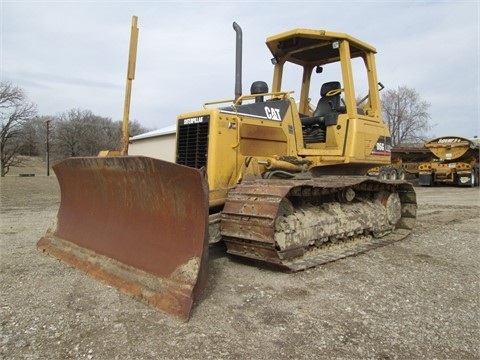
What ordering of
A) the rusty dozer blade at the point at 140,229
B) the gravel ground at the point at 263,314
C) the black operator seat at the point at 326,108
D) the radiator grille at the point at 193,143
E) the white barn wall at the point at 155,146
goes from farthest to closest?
the white barn wall at the point at 155,146, the black operator seat at the point at 326,108, the radiator grille at the point at 193,143, the rusty dozer blade at the point at 140,229, the gravel ground at the point at 263,314

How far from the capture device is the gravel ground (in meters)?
2.64

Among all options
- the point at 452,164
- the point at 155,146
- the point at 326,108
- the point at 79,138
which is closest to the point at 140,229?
the point at 326,108

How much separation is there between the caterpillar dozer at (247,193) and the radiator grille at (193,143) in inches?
0.5

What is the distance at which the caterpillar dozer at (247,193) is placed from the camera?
11.9ft

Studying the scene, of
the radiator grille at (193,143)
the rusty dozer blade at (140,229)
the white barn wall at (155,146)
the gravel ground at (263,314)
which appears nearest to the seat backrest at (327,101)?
the radiator grille at (193,143)

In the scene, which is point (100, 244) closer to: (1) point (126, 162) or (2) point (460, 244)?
(1) point (126, 162)

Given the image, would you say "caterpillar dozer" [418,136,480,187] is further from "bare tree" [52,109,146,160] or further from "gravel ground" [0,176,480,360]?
"bare tree" [52,109,146,160]

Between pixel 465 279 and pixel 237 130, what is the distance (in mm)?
2921

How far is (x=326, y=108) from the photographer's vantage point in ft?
20.7

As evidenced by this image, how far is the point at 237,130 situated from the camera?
16.3 ft

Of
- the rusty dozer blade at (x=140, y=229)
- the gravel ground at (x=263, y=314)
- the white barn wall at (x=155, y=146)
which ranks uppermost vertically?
the white barn wall at (x=155, y=146)

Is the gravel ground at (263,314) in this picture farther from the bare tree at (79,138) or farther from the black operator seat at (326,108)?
the bare tree at (79,138)

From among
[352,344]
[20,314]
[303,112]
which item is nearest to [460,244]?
[303,112]

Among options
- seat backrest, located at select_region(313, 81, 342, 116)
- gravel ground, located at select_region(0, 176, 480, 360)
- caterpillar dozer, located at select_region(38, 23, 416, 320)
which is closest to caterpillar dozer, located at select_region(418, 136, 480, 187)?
caterpillar dozer, located at select_region(38, 23, 416, 320)
